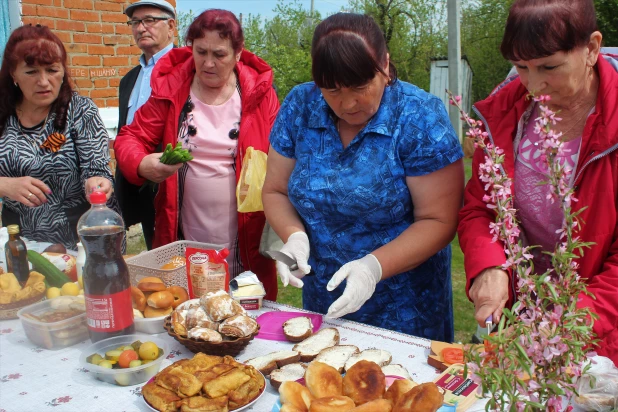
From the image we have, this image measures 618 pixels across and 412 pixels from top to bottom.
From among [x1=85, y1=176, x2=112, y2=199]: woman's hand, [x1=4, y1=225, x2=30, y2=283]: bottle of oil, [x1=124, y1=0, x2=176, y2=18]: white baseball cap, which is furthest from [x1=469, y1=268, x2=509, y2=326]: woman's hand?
[x1=124, y1=0, x2=176, y2=18]: white baseball cap

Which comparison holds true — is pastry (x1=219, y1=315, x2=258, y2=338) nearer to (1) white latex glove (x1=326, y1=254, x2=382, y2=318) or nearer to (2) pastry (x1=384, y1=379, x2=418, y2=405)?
(1) white latex glove (x1=326, y1=254, x2=382, y2=318)

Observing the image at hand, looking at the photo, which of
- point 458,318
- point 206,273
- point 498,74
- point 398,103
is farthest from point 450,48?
point 498,74

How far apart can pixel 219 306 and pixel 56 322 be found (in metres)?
0.53

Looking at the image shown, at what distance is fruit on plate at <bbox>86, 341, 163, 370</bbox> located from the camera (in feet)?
5.18

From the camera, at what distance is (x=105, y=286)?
1.68 meters

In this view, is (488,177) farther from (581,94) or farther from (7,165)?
(7,165)

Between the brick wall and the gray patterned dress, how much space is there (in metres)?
2.45

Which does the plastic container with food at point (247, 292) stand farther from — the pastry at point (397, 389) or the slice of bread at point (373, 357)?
the pastry at point (397, 389)

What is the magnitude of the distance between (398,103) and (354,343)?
0.86m

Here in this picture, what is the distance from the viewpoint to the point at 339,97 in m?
1.92

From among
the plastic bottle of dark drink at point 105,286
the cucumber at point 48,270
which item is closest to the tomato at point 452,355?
the plastic bottle of dark drink at point 105,286

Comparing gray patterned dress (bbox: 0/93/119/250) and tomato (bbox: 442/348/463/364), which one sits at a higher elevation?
gray patterned dress (bbox: 0/93/119/250)

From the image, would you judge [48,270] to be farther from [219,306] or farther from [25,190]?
[219,306]

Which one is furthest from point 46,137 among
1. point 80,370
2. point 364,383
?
point 364,383
